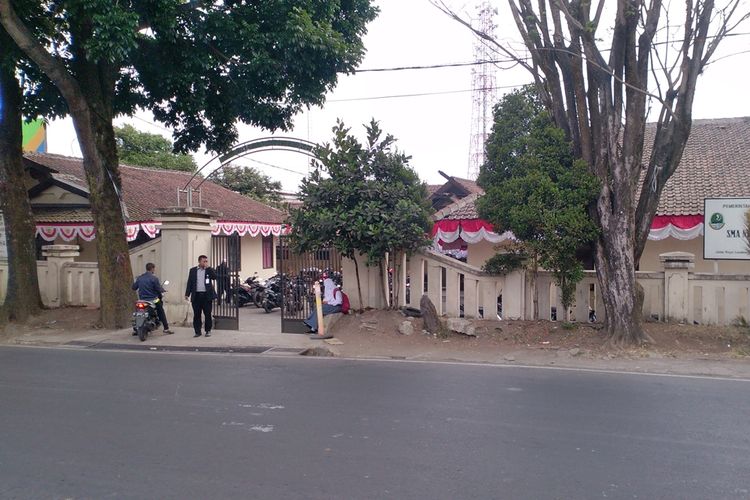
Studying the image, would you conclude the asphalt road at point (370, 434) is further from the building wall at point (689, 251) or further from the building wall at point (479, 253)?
the building wall at point (479, 253)

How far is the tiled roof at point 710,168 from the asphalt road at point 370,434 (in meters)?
9.73

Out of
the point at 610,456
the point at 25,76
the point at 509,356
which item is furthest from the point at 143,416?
the point at 25,76

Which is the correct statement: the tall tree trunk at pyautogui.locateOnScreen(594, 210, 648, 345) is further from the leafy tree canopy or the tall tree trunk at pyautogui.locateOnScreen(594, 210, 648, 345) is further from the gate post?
the gate post

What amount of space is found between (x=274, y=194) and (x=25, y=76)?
82.2 ft

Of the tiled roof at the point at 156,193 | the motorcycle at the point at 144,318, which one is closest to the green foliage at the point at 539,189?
the motorcycle at the point at 144,318

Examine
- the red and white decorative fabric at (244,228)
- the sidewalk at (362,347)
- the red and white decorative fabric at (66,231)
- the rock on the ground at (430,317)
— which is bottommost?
the sidewalk at (362,347)

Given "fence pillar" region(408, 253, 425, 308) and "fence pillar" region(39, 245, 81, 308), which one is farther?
"fence pillar" region(39, 245, 81, 308)

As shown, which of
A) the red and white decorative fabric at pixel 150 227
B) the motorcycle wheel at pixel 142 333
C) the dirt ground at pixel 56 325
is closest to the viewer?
the motorcycle wheel at pixel 142 333

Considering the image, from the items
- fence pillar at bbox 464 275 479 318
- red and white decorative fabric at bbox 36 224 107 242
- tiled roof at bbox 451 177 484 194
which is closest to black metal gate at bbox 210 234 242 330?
fence pillar at bbox 464 275 479 318

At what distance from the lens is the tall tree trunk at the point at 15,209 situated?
14.5m

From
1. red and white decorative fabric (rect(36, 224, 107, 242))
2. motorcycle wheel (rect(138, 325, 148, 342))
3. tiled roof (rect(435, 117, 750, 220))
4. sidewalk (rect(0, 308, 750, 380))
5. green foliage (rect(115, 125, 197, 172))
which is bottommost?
sidewalk (rect(0, 308, 750, 380))

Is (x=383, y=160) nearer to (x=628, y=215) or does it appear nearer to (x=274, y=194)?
(x=628, y=215)

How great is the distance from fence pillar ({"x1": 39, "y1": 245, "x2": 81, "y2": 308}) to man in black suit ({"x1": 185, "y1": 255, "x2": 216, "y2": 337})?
5033 millimetres

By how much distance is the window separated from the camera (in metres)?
29.1
